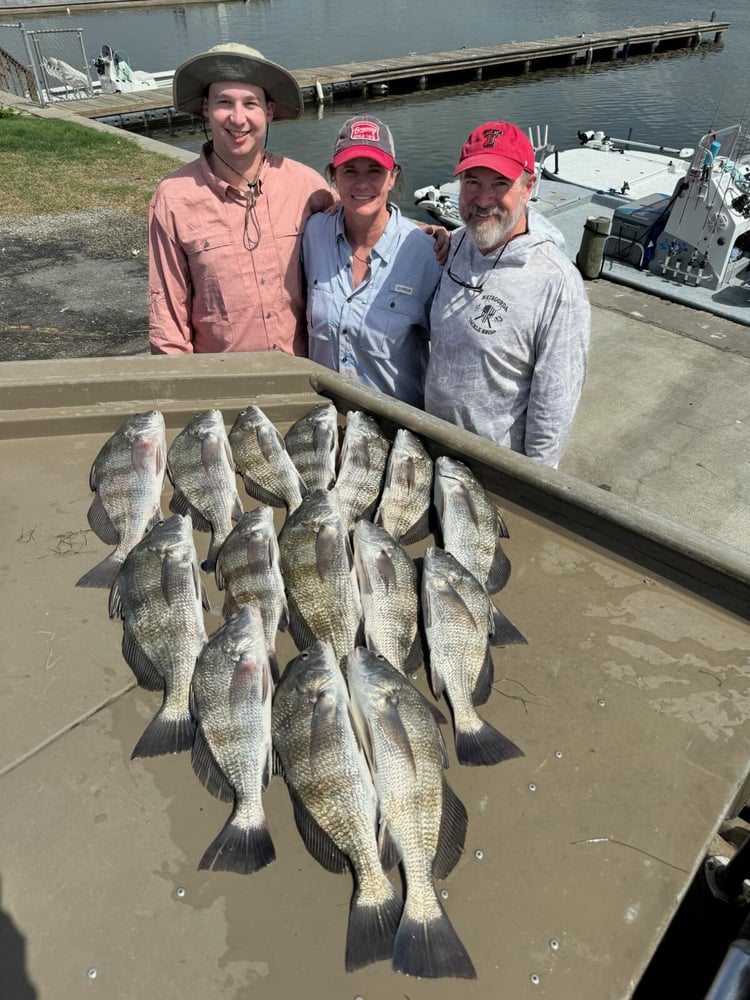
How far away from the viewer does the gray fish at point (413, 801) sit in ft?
5.54

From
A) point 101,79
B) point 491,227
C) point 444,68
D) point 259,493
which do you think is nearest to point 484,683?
point 259,493

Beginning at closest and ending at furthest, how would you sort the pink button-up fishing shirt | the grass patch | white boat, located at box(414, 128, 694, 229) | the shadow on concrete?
the shadow on concrete, the pink button-up fishing shirt, the grass patch, white boat, located at box(414, 128, 694, 229)

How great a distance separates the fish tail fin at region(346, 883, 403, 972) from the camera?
1689 millimetres

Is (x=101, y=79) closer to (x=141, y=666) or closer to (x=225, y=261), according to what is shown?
(x=225, y=261)

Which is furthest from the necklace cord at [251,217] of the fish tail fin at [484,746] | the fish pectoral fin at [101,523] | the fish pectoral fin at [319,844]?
the fish pectoral fin at [319,844]

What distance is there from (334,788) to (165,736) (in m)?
0.59

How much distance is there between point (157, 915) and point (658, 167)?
19.4 metres

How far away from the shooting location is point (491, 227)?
10.1 feet

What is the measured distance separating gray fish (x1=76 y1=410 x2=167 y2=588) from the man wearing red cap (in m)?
1.49

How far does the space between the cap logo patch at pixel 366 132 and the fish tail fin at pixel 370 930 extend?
3.24m

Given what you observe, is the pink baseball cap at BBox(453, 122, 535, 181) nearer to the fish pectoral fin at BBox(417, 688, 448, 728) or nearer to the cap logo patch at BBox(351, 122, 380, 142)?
the cap logo patch at BBox(351, 122, 380, 142)

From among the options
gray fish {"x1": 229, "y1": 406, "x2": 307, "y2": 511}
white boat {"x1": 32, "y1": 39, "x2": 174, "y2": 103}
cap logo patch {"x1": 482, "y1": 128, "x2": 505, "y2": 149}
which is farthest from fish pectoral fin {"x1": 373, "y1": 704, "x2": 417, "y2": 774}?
white boat {"x1": 32, "y1": 39, "x2": 174, "y2": 103}

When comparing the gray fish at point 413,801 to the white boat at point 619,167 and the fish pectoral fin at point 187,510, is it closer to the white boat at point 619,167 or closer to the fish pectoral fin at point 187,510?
the fish pectoral fin at point 187,510

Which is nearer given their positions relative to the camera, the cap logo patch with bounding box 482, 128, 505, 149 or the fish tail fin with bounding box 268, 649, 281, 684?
the fish tail fin with bounding box 268, 649, 281, 684
